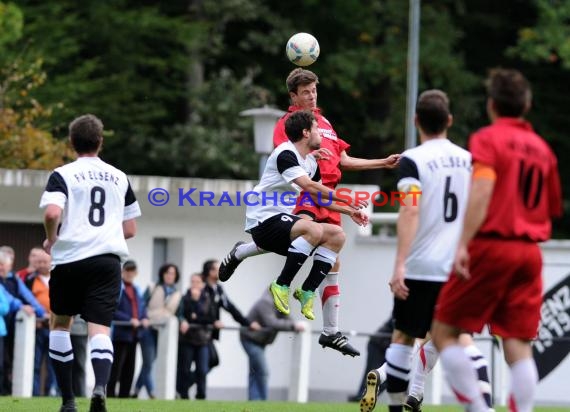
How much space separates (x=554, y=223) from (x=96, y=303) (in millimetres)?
29024

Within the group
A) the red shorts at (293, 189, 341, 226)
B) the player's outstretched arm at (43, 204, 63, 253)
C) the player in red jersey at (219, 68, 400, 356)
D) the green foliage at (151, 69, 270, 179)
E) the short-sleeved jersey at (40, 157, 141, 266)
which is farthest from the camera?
the green foliage at (151, 69, 270, 179)

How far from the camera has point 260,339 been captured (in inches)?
815

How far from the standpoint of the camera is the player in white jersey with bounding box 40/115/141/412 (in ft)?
37.4

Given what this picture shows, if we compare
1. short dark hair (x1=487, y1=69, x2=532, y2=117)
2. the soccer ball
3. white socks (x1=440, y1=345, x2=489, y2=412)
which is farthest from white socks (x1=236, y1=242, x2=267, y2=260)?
short dark hair (x1=487, y1=69, x2=532, y2=117)

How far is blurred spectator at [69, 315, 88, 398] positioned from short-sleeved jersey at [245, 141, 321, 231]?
6185 millimetres

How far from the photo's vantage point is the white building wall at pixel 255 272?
24.2 metres

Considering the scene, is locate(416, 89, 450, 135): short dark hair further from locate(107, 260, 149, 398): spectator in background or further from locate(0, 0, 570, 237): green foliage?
locate(0, 0, 570, 237): green foliage

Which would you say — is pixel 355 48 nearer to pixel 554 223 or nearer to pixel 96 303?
pixel 554 223

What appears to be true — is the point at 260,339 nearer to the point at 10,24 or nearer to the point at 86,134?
the point at 86,134

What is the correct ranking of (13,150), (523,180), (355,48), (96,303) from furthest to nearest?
(355,48), (13,150), (96,303), (523,180)

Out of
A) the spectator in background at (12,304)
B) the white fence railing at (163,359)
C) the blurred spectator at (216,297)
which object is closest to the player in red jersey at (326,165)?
the spectator in background at (12,304)

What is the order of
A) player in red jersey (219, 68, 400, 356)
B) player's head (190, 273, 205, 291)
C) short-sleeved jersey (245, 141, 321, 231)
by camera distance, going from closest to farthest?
1. short-sleeved jersey (245, 141, 321, 231)
2. player in red jersey (219, 68, 400, 356)
3. player's head (190, 273, 205, 291)

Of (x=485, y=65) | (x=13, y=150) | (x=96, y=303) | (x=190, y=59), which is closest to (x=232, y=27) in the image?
(x=190, y=59)

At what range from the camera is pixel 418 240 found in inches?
404
